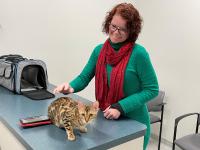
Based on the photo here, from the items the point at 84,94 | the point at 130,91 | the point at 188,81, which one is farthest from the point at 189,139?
the point at 84,94

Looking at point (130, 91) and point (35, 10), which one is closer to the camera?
point (130, 91)

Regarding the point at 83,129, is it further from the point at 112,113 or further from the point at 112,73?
the point at 112,73

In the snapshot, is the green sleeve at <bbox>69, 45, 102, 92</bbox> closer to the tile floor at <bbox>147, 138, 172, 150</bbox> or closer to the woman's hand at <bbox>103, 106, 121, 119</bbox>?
the woman's hand at <bbox>103, 106, 121, 119</bbox>

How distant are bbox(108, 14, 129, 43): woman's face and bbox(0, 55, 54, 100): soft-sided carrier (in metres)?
0.59

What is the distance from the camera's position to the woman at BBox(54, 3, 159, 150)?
4.52 ft

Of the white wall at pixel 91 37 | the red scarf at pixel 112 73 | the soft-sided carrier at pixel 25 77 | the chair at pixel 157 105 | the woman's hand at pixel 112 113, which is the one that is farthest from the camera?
the chair at pixel 157 105

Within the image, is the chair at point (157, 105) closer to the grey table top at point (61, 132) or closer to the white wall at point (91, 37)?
the white wall at point (91, 37)

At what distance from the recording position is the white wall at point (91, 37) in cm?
251

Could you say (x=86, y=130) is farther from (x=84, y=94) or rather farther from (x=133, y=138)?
(x=84, y=94)

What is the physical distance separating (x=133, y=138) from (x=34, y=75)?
1016 millimetres

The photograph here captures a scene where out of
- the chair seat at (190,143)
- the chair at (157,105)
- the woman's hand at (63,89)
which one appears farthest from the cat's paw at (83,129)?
the chair at (157,105)

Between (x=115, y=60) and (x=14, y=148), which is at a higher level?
(x=115, y=60)

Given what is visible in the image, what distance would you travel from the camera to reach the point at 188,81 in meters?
2.77

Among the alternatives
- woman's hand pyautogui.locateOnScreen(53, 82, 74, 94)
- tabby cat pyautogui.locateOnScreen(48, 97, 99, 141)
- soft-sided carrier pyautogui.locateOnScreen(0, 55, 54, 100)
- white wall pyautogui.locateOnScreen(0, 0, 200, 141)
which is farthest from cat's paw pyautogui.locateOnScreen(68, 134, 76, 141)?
white wall pyautogui.locateOnScreen(0, 0, 200, 141)
